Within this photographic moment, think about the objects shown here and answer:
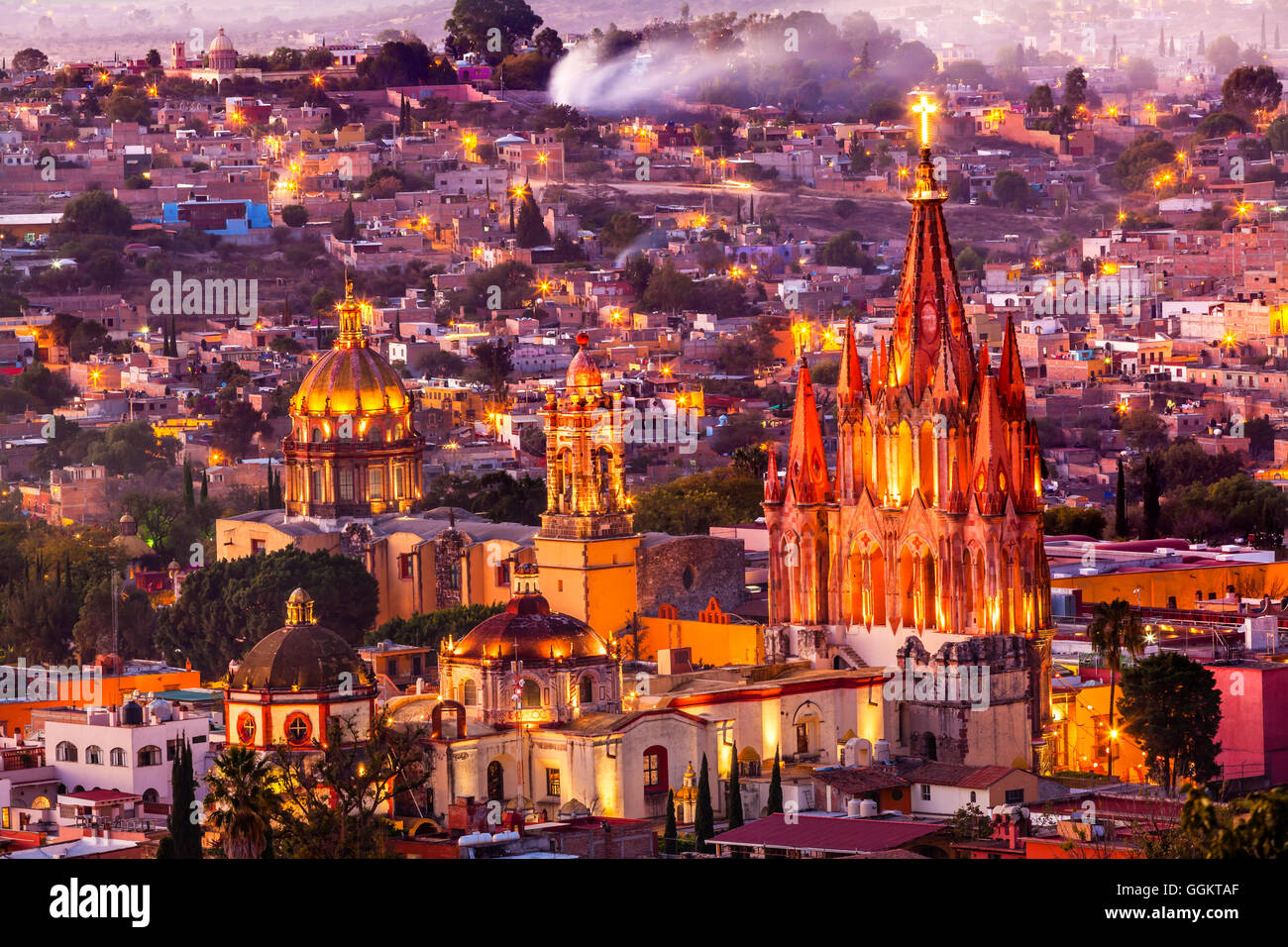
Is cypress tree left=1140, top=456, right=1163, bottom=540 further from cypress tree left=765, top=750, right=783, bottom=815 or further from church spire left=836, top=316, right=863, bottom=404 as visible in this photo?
cypress tree left=765, top=750, right=783, bottom=815

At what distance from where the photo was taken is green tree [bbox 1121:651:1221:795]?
6241 cm

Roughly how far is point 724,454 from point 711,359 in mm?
34067

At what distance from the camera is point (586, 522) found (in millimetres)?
75500

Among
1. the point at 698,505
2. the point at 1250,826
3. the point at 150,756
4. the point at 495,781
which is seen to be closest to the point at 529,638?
the point at 495,781

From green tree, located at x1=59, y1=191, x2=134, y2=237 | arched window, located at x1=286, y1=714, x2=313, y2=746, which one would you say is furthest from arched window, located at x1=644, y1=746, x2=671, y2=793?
green tree, located at x1=59, y1=191, x2=134, y2=237

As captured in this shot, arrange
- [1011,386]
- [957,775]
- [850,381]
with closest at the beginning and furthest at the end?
[957,775], [1011,386], [850,381]

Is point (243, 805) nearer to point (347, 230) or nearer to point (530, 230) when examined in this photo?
point (530, 230)

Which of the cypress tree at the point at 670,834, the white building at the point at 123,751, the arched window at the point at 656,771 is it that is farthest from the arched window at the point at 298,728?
the cypress tree at the point at 670,834

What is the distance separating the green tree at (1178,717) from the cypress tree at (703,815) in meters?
8.85

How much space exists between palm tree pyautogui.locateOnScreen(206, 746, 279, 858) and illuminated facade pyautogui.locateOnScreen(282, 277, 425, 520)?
40049 mm

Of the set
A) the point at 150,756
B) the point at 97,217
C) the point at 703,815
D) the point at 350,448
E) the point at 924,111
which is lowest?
the point at 703,815

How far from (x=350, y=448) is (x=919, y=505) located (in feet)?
97.0

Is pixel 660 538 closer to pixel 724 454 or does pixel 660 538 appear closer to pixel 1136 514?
pixel 1136 514

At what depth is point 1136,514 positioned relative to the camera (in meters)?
104
